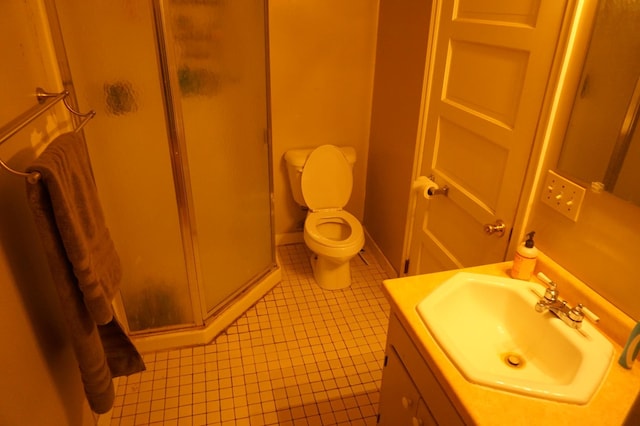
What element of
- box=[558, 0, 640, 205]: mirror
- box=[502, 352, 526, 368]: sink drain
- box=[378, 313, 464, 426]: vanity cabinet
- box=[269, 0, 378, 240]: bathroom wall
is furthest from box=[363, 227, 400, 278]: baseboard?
box=[558, 0, 640, 205]: mirror

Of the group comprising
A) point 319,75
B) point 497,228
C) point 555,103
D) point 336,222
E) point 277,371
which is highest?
point 555,103

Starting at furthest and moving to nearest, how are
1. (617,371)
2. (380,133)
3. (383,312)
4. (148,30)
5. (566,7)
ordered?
(380,133), (383,312), (148,30), (566,7), (617,371)

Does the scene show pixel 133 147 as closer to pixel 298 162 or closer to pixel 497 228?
pixel 298 162

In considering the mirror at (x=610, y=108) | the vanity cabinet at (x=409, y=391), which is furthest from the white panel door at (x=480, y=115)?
the vanity cabinet at (x=409, y=391)

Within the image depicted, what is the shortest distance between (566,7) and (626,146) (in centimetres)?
40

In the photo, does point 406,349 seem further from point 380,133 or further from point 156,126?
point 380,133

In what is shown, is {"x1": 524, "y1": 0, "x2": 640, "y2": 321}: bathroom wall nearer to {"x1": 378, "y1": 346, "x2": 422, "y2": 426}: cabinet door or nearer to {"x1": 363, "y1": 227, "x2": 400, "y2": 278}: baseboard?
{"x1": 378, "y1": 346, "x2": 422, "y2": 426}: cabinet door

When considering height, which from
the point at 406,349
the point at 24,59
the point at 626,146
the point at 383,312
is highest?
the point at 24,59

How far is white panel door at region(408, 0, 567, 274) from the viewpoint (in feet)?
4.03

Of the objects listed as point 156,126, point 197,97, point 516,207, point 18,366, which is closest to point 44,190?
point 18,366

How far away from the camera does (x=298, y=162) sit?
265 cm

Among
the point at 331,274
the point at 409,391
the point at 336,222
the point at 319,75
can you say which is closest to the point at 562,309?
the point at 409,391

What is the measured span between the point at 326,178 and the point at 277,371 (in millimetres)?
1215

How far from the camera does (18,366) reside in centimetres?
107
